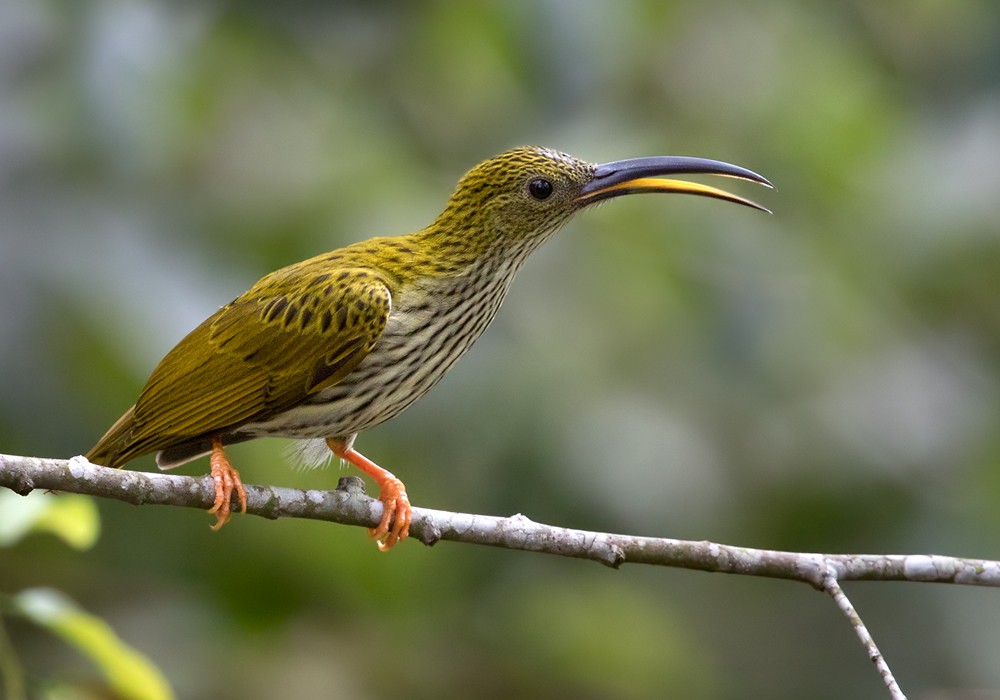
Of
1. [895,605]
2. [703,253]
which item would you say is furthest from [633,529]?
[895,605]

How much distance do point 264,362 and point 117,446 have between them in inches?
20.5

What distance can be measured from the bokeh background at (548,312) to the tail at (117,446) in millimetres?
330

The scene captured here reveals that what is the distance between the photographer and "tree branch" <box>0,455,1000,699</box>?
3.43 m

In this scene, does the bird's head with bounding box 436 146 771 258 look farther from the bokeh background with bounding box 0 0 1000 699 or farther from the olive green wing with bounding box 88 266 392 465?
the bokeh background with bounding box 0 0 1000 699

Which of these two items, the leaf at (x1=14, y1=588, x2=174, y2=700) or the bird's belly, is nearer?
the leaf at (x1=14, y1=588, x2=174, y2=700)

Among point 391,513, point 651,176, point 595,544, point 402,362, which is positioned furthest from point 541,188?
point 595,544

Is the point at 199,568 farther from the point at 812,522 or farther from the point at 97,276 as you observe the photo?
the point at 812,522

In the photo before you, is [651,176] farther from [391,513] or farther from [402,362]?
[391,513]

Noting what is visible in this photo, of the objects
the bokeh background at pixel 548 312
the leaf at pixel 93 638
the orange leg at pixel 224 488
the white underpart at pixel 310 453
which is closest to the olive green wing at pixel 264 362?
the orange leg at pixel 224 488

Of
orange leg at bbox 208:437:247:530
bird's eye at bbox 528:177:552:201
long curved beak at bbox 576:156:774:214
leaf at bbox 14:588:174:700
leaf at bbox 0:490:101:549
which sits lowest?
leaf at bbox 14:588:174:700

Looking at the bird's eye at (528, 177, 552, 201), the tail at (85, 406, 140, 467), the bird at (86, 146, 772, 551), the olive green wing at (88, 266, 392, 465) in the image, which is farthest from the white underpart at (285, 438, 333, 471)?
the bird's eye at (528, 177, 552, 201)

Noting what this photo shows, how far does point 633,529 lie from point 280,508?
201 cm

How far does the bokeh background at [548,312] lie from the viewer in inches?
195

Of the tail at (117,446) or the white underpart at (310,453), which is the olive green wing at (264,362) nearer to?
the tail at (117,446)
